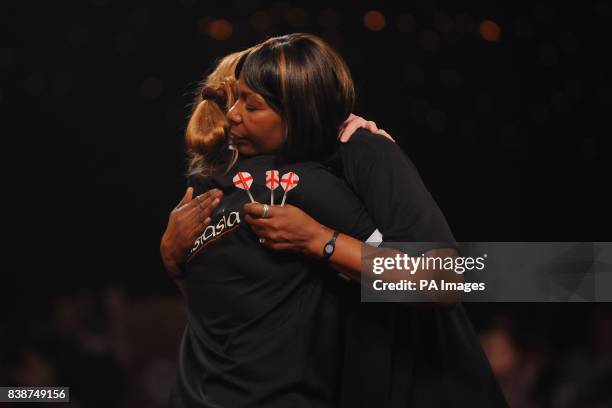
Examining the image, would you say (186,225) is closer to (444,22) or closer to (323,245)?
(323,245)

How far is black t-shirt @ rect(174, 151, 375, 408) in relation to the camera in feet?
4.69

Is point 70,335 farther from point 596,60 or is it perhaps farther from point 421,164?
point 596,60

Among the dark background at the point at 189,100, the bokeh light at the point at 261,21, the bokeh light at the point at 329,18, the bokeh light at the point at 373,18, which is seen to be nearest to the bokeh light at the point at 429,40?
the dark background at the point at 189,100

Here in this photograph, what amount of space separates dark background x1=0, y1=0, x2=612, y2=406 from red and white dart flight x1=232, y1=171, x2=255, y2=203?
1.11m

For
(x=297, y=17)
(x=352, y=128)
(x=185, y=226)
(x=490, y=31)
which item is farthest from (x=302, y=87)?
(x=490, y=31)

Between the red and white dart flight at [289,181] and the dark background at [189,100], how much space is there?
1122 millimetres

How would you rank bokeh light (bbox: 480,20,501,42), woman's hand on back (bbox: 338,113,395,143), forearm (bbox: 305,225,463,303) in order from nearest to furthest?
forearm (bbox: 305,225,463,303) → woman's hand on back (bbox: 338,113,395,143) → bokeh light (bbox: 480,20,501,42)

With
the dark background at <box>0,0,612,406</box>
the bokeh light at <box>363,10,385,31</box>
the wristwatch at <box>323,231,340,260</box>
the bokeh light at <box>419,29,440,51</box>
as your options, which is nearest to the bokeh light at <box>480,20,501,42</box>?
the dark background at <box>0,0,612,406</box>

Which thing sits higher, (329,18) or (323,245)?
(329,18)

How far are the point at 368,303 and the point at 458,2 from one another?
53.0 inches

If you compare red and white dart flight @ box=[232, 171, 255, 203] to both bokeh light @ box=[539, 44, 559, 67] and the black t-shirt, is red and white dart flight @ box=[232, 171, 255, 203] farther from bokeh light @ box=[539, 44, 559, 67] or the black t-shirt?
bokeh light @ box=[539, 44, 559, 67]

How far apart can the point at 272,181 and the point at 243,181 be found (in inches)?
2.1

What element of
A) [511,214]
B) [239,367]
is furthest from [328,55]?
[511,214]

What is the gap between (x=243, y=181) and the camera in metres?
1.47
